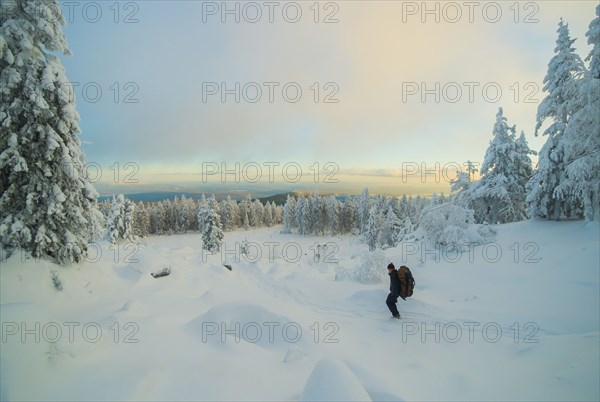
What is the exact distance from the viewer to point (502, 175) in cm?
2458

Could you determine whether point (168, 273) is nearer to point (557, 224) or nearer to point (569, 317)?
point (569, 317)

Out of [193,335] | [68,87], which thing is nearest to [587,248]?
[193,335]

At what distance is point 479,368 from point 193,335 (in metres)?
6.18

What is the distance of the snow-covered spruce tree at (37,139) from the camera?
9320 millimetres

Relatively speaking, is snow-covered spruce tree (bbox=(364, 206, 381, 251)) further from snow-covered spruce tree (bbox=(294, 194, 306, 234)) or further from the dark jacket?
the dark jacket

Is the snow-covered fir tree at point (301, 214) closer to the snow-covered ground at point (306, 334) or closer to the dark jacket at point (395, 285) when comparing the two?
the snow-covered ground at point (306, 334)

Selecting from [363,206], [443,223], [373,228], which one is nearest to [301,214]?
→ [363,206]

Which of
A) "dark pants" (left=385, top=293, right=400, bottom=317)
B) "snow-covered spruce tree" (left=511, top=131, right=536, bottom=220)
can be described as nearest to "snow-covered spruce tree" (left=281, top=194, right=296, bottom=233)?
"snow-covered spruce tree" (left=511, top=131, right=536, bottom=220)

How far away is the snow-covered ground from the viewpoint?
439 centimetres

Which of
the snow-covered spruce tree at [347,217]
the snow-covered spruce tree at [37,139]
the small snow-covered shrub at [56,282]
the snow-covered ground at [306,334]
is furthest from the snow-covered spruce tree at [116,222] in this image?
the snow-covered spruce tree at [347,217]

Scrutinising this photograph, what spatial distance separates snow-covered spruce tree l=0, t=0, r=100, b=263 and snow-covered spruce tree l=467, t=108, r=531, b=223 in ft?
92.3

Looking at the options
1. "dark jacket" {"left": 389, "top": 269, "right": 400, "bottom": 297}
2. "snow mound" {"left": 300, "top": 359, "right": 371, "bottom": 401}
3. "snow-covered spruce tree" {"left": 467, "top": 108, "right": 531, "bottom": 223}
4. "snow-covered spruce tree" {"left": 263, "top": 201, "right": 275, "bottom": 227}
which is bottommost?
"snow-covered spruce tree" {"left": 263, "top": 201, "right": 275, "bottom": 227}

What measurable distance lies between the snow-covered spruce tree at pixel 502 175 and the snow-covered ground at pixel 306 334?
10726 mm

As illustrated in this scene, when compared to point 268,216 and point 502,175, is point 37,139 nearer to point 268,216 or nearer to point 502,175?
point 502,175
